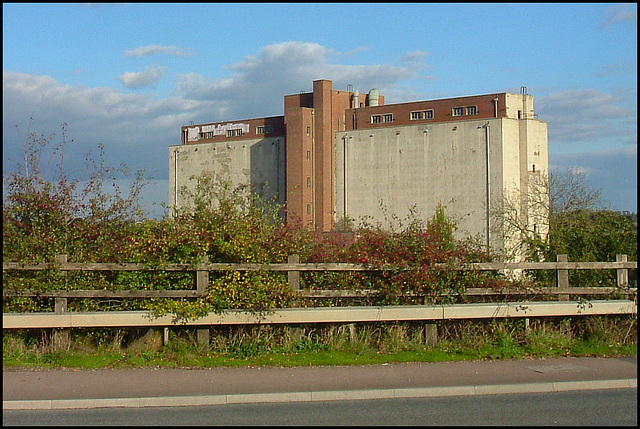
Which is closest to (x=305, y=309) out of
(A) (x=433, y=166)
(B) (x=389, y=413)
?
(B) (x=389, y=413)

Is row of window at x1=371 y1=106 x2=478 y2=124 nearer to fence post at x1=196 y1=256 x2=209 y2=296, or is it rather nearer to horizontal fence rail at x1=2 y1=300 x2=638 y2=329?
horizontal fence rail at x1=2 y1=300 x2=638 y2=329

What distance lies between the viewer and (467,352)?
40.0 feet

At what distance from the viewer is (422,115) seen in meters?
81.9

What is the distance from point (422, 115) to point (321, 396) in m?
74.2

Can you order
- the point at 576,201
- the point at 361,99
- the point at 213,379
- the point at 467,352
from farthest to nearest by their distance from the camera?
the point at 361,99 < the point at 576,201 < the point at 467,352 < the point at 213,379

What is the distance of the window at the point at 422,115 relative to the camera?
8156cm

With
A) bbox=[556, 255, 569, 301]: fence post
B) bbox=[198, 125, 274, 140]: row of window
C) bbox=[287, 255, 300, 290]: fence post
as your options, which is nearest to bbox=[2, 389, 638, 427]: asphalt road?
bbox=[287, 255, 300, 290]: fence post

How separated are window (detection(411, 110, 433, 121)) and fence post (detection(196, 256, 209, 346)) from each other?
71263mm

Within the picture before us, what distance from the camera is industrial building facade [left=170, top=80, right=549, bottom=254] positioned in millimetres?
75125

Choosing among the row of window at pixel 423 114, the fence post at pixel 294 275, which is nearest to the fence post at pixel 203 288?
the fence post at pixel 294 275

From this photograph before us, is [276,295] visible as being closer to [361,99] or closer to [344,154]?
A: [344,154]

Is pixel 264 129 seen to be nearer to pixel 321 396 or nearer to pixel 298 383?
pixel 298 383

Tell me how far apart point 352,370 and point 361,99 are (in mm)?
79599

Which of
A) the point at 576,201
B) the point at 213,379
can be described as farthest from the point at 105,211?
the point at 576,201
